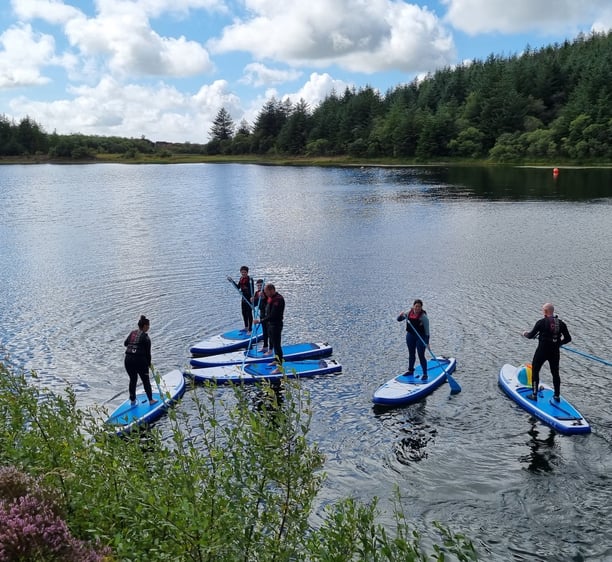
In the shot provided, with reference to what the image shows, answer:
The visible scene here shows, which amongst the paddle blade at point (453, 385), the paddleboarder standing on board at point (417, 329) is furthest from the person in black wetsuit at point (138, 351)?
the paddle blade at point (453, 385)

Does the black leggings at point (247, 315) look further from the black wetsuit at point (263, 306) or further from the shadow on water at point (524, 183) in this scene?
the shadow on water at point (524, 183)

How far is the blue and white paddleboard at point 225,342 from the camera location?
71.2 feet

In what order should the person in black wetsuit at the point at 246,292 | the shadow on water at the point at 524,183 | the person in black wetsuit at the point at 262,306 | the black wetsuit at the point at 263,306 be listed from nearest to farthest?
the black wetsuit at the point at 263,306 → the person in black wetsuit at the point at 262,306 → the person in black wetsuit at the point at 246,292 → the shadow on water at the point at 524,183

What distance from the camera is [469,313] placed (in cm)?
2666

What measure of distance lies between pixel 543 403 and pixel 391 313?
10.8 m

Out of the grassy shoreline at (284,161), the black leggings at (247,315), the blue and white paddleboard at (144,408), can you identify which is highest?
the grassy shoreline at (284,161)

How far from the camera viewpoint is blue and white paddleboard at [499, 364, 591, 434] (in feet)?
50.6

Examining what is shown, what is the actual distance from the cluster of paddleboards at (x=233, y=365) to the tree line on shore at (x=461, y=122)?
Answer: 347ft

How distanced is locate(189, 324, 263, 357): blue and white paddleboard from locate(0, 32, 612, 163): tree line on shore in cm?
10537

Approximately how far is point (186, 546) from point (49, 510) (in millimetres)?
2304

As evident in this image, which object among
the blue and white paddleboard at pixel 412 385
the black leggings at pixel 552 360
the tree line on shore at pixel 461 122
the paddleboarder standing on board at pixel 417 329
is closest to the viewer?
the black leggings at pixel 552 360

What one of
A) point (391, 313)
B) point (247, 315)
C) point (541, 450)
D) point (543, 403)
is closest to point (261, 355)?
point (247, 315)

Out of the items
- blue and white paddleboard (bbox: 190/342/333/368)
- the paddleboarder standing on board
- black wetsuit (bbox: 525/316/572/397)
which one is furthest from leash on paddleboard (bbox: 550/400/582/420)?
blue and white paddleboard (bbox: 190/342/333/368)

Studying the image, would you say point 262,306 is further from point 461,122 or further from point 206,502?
point 461,122
